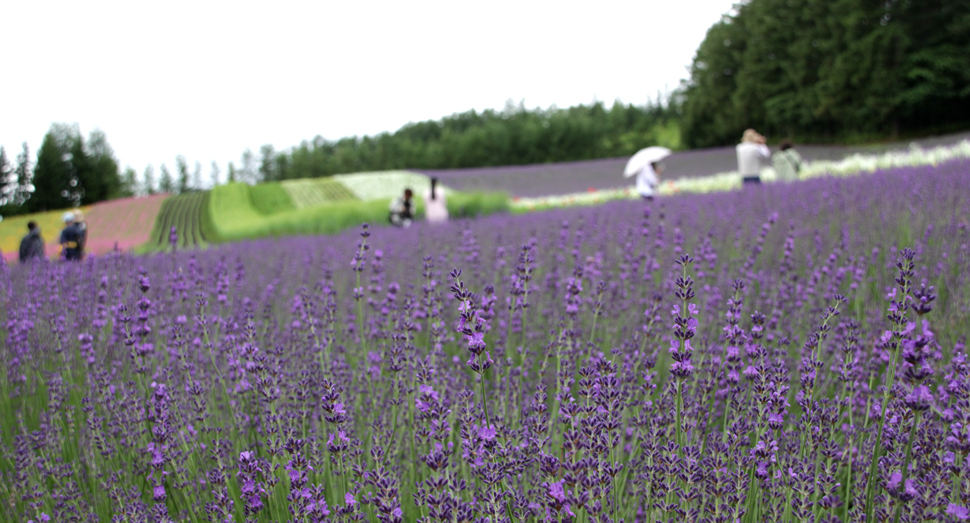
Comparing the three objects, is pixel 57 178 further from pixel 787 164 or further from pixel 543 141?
pixel 787 164

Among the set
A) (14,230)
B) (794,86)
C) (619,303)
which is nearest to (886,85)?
(794,86)

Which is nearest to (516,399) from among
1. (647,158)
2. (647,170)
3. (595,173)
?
(647,170)

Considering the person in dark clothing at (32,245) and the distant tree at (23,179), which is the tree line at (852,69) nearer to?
the person in dark clothing at (32,245)

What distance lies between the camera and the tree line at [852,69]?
82.5 ft

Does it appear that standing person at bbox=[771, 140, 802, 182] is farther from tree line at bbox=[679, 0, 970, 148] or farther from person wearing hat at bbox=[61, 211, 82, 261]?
tree line at bbox=[679, 0, 970, 148]

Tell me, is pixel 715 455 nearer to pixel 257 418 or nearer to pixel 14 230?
pixel 257 418

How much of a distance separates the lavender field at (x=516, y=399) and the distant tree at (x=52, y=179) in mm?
47768

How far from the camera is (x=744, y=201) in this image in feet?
22.4

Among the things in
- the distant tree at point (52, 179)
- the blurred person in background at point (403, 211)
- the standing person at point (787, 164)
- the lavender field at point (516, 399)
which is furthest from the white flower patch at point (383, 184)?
the lavender field at point (516, 399)

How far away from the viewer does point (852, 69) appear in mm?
26859

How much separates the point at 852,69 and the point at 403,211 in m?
25.2

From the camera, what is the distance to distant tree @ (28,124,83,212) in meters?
42.0

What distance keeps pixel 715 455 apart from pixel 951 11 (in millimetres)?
34105

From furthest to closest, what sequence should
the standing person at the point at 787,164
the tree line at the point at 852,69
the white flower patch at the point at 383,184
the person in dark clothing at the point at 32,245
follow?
1. the white flower patch at the point at 383,184
2. the tree line at the point at 852,69
3. the standing person at the point at 787,164
4. the person in dark clothing at the point at 32,245
